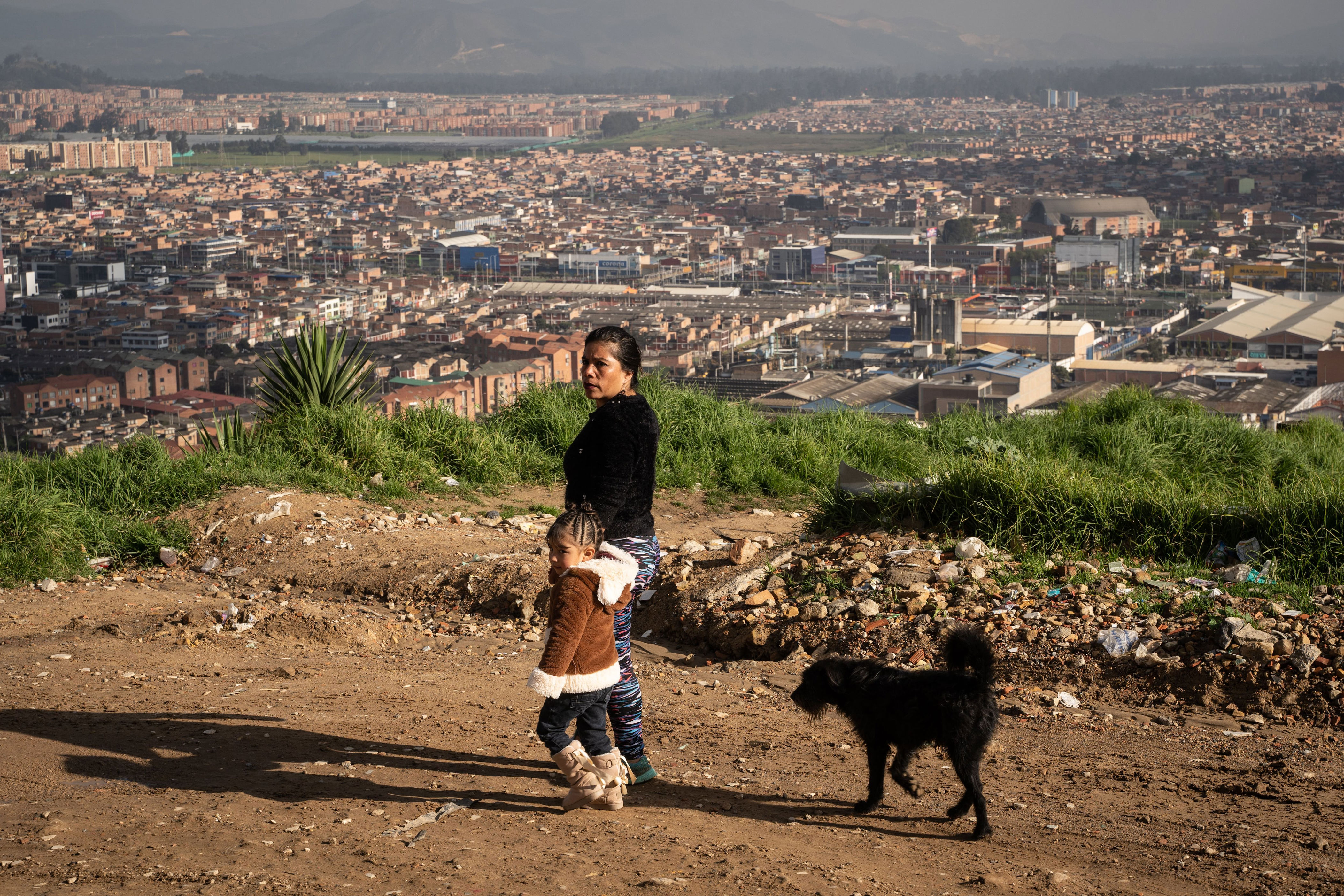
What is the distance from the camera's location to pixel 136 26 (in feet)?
503

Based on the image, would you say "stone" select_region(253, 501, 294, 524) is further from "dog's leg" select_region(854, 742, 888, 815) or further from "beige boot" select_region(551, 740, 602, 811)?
"dog's leg" select_region(854, 742, 888, 815)

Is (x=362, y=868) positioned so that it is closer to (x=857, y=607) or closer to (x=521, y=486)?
(x=857, y=607)

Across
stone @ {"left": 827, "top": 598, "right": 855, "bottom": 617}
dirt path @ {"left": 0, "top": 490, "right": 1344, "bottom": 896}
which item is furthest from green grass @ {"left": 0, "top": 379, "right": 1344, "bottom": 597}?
dirt path @ {"left": 0, "top": 490, "right": 1344, "bottom": 896}

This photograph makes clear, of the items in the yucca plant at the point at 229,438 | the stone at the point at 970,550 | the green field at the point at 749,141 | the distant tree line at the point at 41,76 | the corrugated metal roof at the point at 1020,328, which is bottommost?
the corrugated metal roof at the point at 1020,328

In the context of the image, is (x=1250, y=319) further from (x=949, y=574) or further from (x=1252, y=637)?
(x=1252, y=637)

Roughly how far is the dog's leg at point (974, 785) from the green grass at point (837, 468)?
182 centimetres

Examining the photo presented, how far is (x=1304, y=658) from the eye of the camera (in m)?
3.52

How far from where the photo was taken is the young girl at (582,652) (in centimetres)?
261

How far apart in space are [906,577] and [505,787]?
1875mm

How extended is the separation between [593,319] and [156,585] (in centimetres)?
2584

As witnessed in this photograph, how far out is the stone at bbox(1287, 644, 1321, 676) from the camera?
138 inches

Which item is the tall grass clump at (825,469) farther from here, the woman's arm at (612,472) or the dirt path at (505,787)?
the woman's arm at (612,472)

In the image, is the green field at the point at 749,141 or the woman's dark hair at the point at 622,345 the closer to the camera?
the woman's dark hair at the point at 622,345

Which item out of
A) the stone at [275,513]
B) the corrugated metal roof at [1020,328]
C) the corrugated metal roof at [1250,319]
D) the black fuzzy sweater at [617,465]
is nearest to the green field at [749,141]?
the corrugated metal roof at [1250,319]
